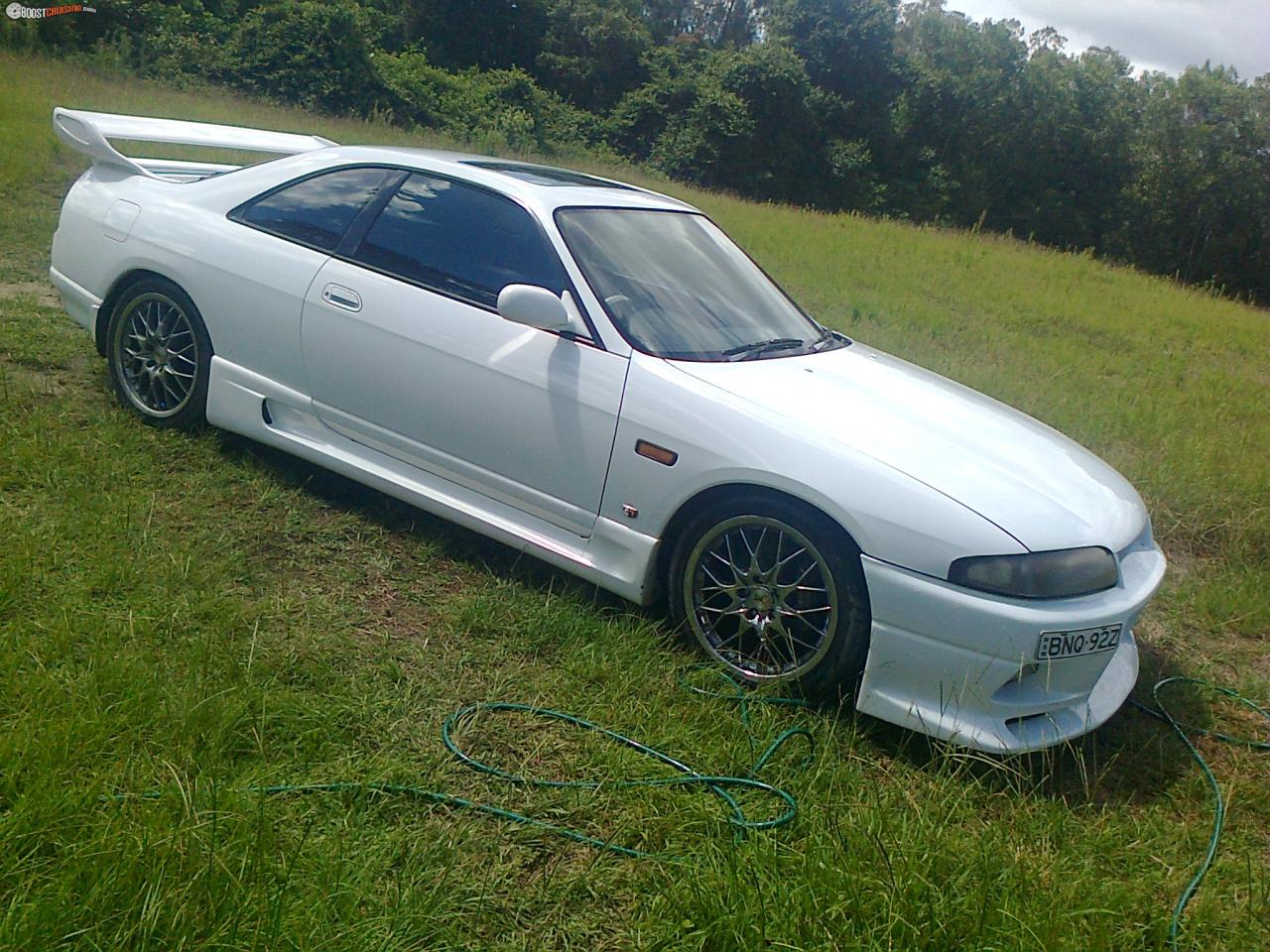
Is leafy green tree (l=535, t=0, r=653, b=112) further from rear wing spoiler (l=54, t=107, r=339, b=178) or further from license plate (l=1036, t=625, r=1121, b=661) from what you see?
license plate (l=1036, t=625, r=1121, b=661)

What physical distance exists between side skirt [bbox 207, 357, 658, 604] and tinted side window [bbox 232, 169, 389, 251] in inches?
23.5

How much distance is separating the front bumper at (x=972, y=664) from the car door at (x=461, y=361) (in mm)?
1062

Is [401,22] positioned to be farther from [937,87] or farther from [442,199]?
[442,199]

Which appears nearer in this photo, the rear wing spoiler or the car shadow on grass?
the car shadow on grass

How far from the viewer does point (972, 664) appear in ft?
9.84

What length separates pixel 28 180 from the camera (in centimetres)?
988

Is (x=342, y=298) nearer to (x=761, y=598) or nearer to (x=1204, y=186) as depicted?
(x=761, y=598)

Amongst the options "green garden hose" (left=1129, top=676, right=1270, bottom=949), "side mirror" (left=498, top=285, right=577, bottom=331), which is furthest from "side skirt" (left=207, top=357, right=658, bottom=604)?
"green garden hose" (left=1129, top=676, right=1270, bottom=949)

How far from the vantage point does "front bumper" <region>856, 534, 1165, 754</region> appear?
2.98 meters

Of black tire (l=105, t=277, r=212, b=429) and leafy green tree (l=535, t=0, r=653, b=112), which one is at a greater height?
leafy green tree (l=535, t=0, r=653, b=112)

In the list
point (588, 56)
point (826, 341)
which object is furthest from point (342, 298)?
point (588, 56)

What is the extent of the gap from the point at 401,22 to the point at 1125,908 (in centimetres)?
3734

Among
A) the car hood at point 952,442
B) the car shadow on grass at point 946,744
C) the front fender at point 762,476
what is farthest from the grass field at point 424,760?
the car hood at point 952,442

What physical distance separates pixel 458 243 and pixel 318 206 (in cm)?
74
